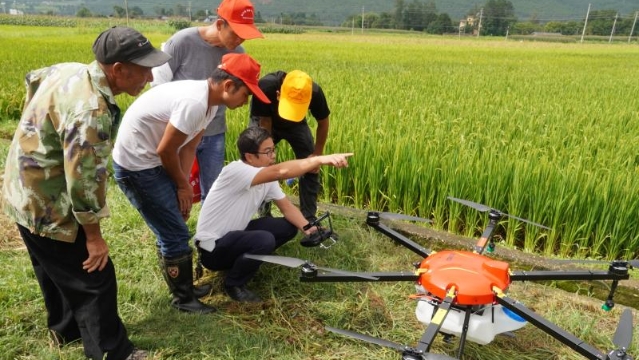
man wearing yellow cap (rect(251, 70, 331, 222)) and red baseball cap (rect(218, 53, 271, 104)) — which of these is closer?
red baseball cap (rect(218, 53, 271, 104))

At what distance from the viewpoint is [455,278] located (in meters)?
1.88

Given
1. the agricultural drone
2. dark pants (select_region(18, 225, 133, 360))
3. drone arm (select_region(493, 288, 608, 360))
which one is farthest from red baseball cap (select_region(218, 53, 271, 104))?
drone arm (select_region(493, 288, 608, 360))

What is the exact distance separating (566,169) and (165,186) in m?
2.51

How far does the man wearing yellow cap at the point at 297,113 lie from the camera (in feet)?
8.68

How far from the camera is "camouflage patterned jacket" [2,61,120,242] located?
63.8 inches

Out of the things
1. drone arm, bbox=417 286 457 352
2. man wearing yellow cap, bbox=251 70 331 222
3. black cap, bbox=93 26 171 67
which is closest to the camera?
drone arm, bbox=417 286 457 352

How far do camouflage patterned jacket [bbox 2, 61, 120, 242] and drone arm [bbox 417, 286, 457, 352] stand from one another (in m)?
1.20

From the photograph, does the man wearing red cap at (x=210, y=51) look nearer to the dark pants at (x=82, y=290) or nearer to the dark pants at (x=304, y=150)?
the dark pants at (x=304, y=150)

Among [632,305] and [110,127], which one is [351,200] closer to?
[632,305]

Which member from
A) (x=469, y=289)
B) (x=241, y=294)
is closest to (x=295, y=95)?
(x=241, y=294)

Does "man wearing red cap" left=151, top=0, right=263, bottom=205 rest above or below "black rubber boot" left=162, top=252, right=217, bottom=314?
above

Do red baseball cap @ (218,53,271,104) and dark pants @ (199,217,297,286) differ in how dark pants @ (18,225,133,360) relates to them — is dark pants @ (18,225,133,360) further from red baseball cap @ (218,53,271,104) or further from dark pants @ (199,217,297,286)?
red baseball cap @ (218,53,271,104)

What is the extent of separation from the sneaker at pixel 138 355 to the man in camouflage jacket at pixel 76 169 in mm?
97

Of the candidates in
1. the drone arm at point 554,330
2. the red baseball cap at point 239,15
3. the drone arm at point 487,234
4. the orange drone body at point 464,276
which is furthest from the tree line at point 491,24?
the drone arm at point 554,330
